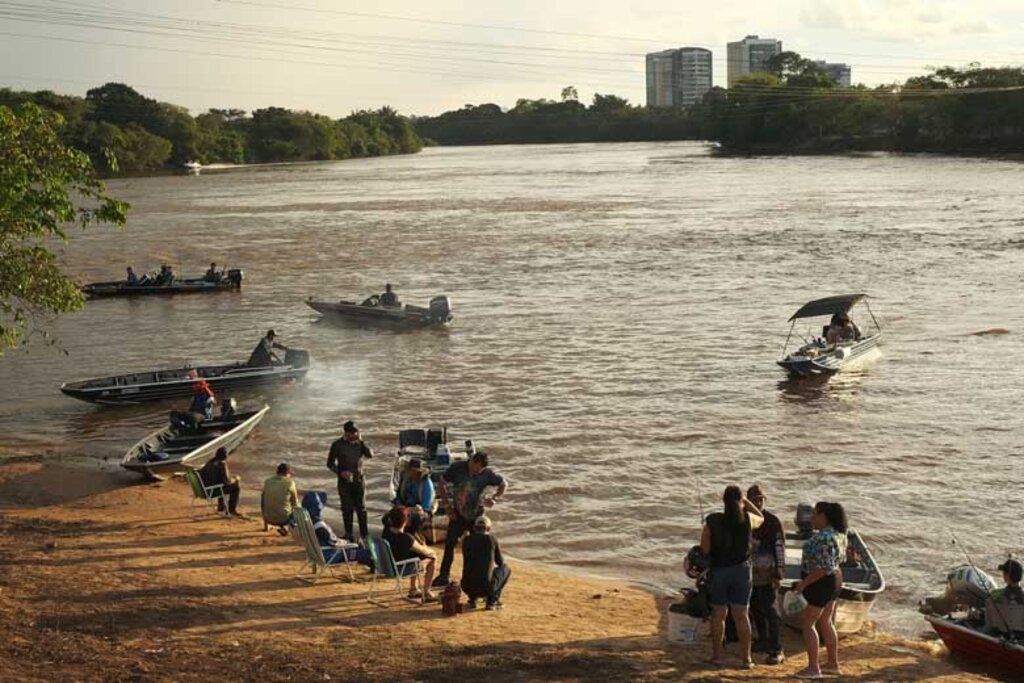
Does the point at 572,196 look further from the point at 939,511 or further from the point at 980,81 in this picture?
the point at 939,511

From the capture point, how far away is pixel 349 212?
9094cm

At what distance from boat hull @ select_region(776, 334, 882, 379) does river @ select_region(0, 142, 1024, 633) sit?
1.62 ft

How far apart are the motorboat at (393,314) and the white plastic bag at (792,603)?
28.2 m

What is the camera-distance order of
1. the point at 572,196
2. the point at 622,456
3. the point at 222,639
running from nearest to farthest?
the point at 222,639 < the point at 622,456 < the point at 572,196

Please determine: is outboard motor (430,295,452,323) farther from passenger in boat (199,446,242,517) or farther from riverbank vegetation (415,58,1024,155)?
riverbank vegetation (415,58,1024,155)

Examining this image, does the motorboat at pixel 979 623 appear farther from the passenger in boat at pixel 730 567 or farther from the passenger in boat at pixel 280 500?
the passenger in boat at pixel 280 500

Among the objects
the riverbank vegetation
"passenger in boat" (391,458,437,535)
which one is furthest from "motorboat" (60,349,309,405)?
the riverbank vegetation

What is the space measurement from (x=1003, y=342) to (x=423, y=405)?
17785 mm

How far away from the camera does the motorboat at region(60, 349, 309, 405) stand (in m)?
29.1

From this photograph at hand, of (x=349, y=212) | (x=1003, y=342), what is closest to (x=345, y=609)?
(x=1003, y=342)

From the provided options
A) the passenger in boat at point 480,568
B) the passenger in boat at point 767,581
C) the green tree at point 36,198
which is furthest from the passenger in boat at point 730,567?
the green tree at point 36,198

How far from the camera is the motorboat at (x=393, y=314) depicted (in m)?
40.6

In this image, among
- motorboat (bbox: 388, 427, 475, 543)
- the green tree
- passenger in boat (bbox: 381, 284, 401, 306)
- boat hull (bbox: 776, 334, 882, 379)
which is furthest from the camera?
passenger in boat (bbox: 381, 284, 401, 306)

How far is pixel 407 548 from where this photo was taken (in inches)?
511
